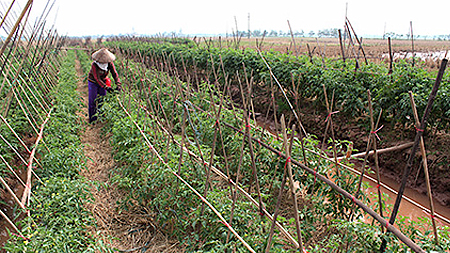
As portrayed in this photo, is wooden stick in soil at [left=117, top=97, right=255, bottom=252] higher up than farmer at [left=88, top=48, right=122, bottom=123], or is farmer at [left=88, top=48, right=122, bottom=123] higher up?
farmer at [left=88, top=48, right=122, bottom=123]

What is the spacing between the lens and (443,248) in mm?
1708

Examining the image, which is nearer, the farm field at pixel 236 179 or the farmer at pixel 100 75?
the farm field at pixel 236 179

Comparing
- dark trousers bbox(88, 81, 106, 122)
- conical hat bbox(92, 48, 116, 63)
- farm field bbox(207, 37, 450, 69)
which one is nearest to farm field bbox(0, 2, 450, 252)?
dark trousers bbox(88, 81, 106, 122)

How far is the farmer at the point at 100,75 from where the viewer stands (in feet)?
17.0

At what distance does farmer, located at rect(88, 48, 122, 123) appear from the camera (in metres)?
5.17

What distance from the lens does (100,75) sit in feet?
17.7

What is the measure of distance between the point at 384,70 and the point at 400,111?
3.09ft

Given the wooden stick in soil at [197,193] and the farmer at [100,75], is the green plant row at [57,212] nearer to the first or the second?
the wooden stick in soil at [197,193]

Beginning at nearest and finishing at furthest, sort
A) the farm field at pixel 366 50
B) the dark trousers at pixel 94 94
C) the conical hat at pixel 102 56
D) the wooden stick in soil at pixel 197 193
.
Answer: the wooden stick in soil at pixel 197 193 < the conical hat at pixel 102 56 < the dark trousers at pixel 94 94 < the farm field at pixel 366 50

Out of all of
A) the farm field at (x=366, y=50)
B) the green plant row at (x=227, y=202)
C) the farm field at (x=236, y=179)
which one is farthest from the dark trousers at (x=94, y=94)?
the farm field at (x=366, y=50)

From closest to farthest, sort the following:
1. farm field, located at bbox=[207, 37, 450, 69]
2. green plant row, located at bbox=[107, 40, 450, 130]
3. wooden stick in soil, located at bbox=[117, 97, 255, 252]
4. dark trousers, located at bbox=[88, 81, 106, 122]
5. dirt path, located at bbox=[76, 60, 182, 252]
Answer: wooden stick in soil, located at bbox=[117, 97, 255, 252] < dirt path, located at bbox=[76, 60, 182, 252] < green plant row, located at bbox=[107, 40, 450, 130] < dark trousers, located at bbox=[88, 81, 106, 122] < farm field, located at bbox=[207, 37, 450, 69]

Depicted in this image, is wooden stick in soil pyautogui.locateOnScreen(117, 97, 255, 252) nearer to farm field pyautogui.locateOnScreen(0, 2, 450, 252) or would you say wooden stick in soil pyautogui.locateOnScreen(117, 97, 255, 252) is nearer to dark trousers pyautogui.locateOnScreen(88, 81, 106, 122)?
farm field pyautogui.locateOnScreen(0, 2, 450, 252)

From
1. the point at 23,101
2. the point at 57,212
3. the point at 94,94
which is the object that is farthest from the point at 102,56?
the point at 57,212

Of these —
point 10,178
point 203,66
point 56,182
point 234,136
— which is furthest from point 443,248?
point 203,66
